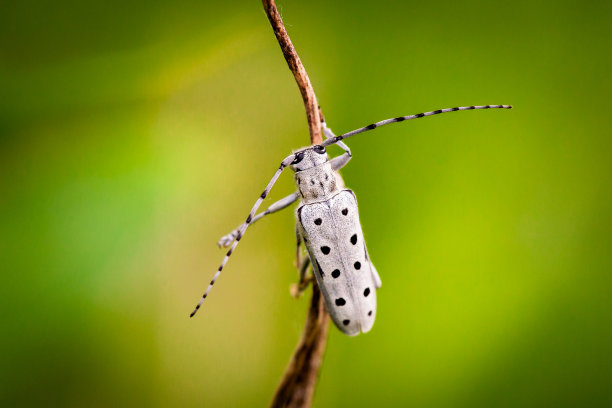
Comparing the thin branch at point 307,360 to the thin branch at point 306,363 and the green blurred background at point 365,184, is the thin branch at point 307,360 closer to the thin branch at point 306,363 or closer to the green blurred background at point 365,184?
the thin branch at point 306,363

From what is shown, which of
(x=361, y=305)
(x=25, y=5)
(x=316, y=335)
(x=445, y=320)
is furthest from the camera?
(x=445, y=320)

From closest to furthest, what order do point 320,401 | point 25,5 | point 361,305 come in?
point 361,305 → point 25,5 → point 320,401

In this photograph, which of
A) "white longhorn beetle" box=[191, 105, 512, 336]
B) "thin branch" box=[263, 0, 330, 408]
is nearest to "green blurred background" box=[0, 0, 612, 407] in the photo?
"white longhorn beetle" box=[191, 105, 512, 336]

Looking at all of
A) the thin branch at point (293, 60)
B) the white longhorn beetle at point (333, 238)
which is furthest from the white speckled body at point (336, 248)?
the thin branch at point (293, 60)

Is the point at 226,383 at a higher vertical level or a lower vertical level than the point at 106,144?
lower

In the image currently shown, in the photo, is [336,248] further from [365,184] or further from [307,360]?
[365,184]

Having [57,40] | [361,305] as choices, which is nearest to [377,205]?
[361,305]

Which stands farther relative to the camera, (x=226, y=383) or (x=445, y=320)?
(x=226, y=383)

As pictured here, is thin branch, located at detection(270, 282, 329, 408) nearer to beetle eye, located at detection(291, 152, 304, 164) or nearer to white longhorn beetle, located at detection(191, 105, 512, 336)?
white longhorn beetle, located at detection(191, 105, 512, 336)

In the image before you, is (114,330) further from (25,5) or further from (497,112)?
(497,112)
